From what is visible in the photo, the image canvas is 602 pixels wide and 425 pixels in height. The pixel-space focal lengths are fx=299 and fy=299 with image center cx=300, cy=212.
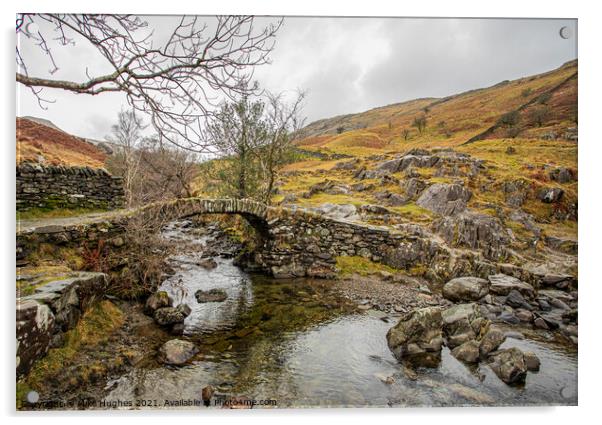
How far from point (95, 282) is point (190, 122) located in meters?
3.58

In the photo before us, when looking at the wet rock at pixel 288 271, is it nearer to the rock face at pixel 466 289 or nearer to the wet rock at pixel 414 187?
the rock face at pixel 466 289

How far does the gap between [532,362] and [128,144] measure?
10.3 meters

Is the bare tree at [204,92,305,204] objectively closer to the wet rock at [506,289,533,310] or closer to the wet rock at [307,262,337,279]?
the wet rock at [307,262,337,279]

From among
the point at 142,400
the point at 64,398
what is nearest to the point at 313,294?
the point at 142,400

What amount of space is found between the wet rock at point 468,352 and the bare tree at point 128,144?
6441mm

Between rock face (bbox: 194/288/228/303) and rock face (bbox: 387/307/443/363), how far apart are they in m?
4.07

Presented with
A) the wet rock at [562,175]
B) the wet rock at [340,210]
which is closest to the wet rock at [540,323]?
the wet rock at [562,175]

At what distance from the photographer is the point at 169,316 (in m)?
5.65

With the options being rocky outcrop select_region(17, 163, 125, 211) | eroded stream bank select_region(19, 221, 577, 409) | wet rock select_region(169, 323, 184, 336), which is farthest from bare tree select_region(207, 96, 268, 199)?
wet rock select_region(169, 323, 184, 336)

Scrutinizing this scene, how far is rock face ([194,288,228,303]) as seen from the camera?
7195mm

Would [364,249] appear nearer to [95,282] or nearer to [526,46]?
[526,46]

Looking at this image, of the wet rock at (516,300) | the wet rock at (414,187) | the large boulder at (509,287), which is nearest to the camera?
the wet rock at (516,300)

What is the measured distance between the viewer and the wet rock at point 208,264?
10009 millimetres

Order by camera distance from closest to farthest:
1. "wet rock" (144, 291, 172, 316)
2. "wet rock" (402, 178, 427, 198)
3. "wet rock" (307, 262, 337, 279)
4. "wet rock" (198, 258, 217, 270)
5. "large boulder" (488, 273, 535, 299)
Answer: "wet rock" (144, 291, 172, 316)
"large boulder" (488, 273, 535, 299)
"wet rock" (307, 262, 337, 279)
"wet rock" (198, 258, 217, 270)
"wet rock" (402, 178, 427, 198)
